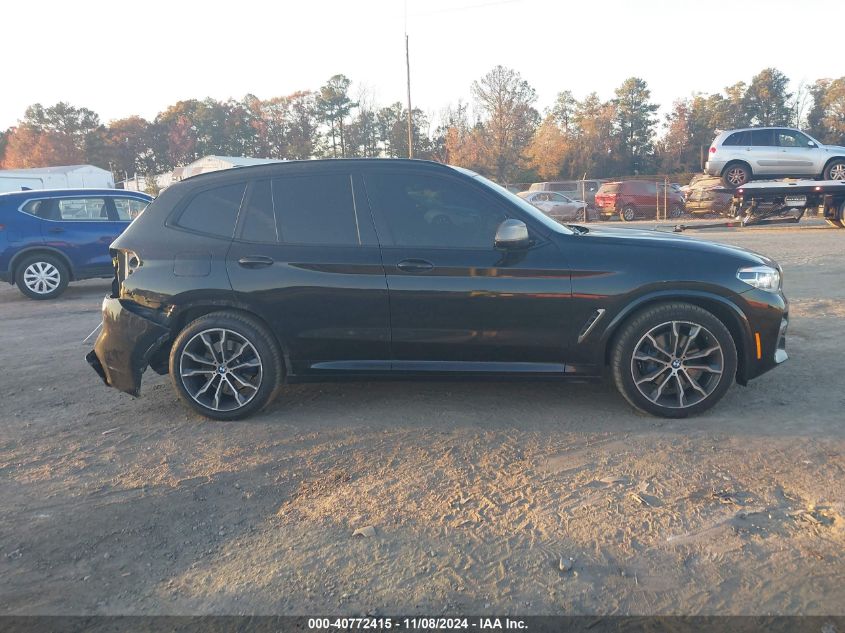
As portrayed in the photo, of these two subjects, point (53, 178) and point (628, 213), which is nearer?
point (628, 213)

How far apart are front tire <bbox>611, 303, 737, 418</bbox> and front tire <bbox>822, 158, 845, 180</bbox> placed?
55.2ft

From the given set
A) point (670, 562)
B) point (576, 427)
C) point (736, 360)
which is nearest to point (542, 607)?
point (670, 562)

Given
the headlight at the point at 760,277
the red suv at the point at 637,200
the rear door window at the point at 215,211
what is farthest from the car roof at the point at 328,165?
the red suv at the point at 637,200

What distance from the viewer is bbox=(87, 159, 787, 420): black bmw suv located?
416cm

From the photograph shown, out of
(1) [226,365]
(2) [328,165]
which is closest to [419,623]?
(1) [226,365]

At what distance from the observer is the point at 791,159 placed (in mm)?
17578

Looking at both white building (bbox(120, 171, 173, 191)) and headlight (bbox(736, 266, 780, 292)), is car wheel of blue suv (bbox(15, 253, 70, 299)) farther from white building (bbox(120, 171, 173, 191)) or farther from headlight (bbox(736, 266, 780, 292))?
white building (bbox(120, 171, 173, 191))

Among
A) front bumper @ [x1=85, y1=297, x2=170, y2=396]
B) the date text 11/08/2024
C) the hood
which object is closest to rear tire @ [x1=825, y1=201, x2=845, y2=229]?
the hood

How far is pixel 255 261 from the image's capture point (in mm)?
4371

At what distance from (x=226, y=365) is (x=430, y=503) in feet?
6.37

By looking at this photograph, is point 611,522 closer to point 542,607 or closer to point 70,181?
point 542,607

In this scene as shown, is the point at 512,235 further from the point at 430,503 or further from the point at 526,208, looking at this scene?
the point at 430,503

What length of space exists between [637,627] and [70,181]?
4597cm

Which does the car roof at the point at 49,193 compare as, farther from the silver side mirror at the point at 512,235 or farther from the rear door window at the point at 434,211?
the silver side mirror at the point at 512,235
